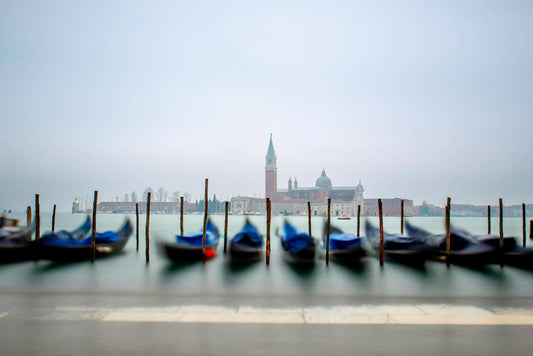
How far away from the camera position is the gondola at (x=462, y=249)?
9.29 meters

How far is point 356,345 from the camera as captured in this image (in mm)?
3340

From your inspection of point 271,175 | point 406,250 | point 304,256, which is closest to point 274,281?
point 304,256

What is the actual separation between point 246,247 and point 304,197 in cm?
8552

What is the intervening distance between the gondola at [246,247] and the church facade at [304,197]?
259 ft

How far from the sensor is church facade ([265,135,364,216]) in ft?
300

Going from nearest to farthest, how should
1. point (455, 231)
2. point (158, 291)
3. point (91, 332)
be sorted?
point (91, 332), point (158, 291), point (455, 231)

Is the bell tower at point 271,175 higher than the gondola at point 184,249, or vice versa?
the bell tower at point 271,175

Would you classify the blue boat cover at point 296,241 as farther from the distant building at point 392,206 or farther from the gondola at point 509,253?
the distant building at point 392,206

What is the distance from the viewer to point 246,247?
1043cm

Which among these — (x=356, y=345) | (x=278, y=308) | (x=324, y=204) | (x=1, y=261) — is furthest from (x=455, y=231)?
(x=324, y=204)

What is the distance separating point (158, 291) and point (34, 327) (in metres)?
3.07

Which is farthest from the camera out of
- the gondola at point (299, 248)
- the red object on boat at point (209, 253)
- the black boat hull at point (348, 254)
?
the red object on boat at point (209, 253)

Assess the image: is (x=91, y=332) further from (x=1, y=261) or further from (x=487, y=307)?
(x=1, y=261)

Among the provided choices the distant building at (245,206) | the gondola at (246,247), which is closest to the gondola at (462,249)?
the gondola at (246,247)
